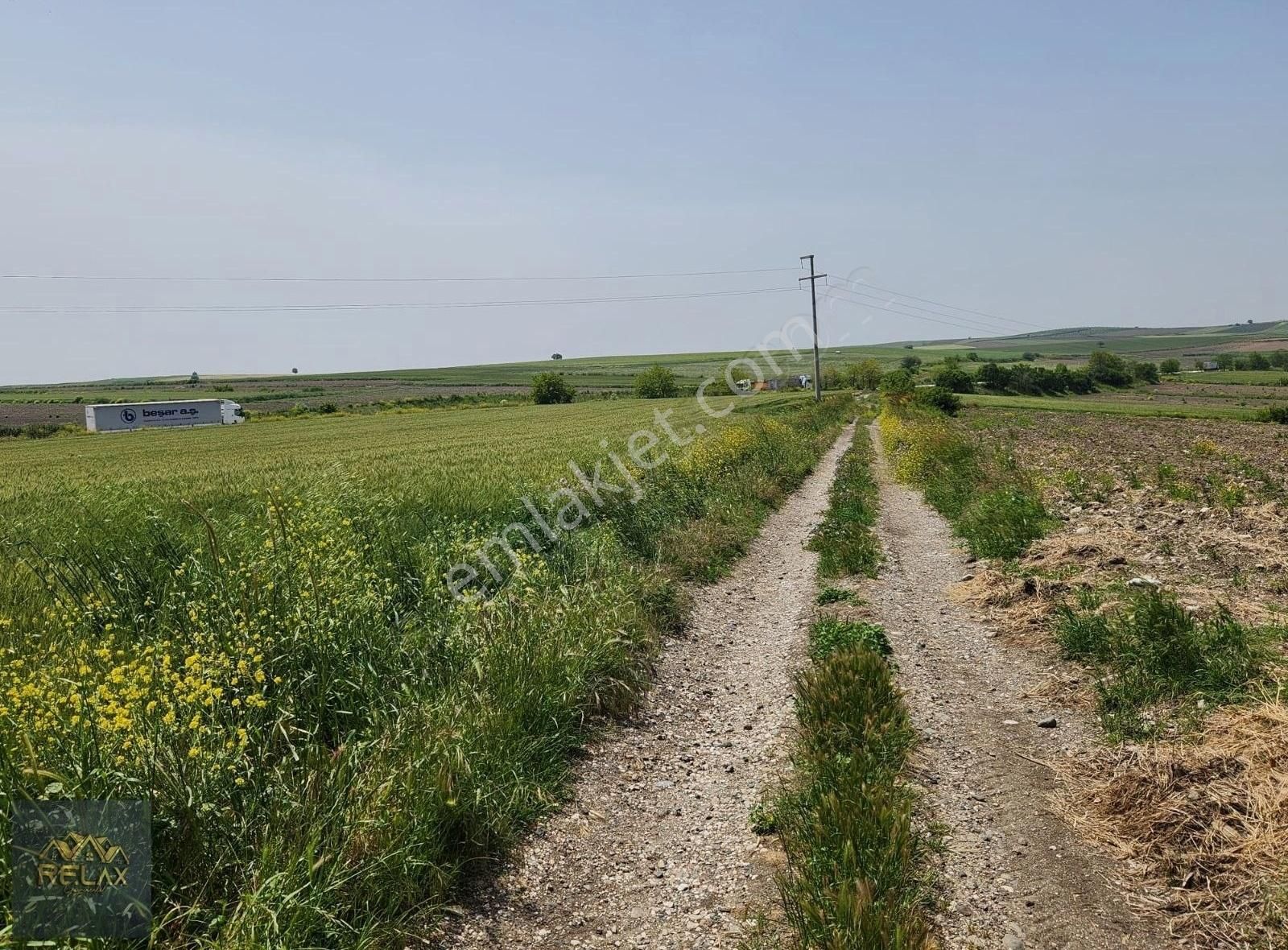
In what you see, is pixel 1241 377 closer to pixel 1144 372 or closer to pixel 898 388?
pixel 1144 372

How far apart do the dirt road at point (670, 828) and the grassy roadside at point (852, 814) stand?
12.8 inches

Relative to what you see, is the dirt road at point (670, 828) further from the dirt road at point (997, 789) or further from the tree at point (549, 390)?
the tree at point (549, 390)

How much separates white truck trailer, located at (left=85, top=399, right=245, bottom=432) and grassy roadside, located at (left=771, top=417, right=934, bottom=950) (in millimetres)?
76874

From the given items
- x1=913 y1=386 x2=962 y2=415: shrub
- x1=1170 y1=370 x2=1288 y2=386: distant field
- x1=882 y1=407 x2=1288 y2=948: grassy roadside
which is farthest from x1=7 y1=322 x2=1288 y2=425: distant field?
x1=882 y1=407 x2=1288 y2=948: grassy roadside

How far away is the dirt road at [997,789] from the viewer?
4168 millimetres

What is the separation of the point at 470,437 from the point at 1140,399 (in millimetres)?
66006

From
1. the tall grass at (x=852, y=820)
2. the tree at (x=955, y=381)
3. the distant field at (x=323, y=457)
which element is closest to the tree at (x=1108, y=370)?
the tree at (x=955, y=381)

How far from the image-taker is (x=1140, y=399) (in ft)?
237

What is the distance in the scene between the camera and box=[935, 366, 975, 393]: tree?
83.8 metres

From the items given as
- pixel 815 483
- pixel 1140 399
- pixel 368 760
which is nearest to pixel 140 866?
pixel 368 760

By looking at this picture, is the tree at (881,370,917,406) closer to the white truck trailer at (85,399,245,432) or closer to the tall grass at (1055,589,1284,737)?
the tall grass at (1055,589,1284,737)

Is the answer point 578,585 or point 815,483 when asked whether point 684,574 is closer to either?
point 578,585

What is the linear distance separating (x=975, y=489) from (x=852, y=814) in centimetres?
1452

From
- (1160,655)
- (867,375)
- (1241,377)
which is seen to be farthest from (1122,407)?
(1160,655)
